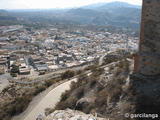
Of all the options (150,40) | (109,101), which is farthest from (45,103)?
(150,40)

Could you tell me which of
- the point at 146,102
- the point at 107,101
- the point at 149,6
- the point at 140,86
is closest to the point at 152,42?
the point at 149,6

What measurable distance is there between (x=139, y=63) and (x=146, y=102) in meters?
1.47

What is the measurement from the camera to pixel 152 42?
4.98 meters

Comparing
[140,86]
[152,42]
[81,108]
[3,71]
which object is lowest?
[3,71]

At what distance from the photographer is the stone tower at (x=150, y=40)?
4816 millimetres

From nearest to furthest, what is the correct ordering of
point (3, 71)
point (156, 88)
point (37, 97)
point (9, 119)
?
point (156, 88), point (9, 119), point (37, 97), point (3, 71)

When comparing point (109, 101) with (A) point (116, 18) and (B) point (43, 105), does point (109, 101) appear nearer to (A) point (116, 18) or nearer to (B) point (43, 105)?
(B) point (43, 105)

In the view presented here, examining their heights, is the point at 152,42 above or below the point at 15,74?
above

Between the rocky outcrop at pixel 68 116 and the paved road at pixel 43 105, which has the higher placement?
the rocky outcrop at pixel 68 116

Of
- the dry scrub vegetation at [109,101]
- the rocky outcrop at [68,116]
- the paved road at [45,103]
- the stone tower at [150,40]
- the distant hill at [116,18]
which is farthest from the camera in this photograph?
the distant hill at [116,18]

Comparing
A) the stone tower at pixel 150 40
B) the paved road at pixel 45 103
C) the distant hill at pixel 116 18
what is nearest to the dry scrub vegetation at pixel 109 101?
the stone tower at pixel 150 40

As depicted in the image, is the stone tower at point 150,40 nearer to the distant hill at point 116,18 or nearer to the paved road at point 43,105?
the paved road at point 43,105

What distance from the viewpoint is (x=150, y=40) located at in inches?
197

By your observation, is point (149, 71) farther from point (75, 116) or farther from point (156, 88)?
point (75, 116)
